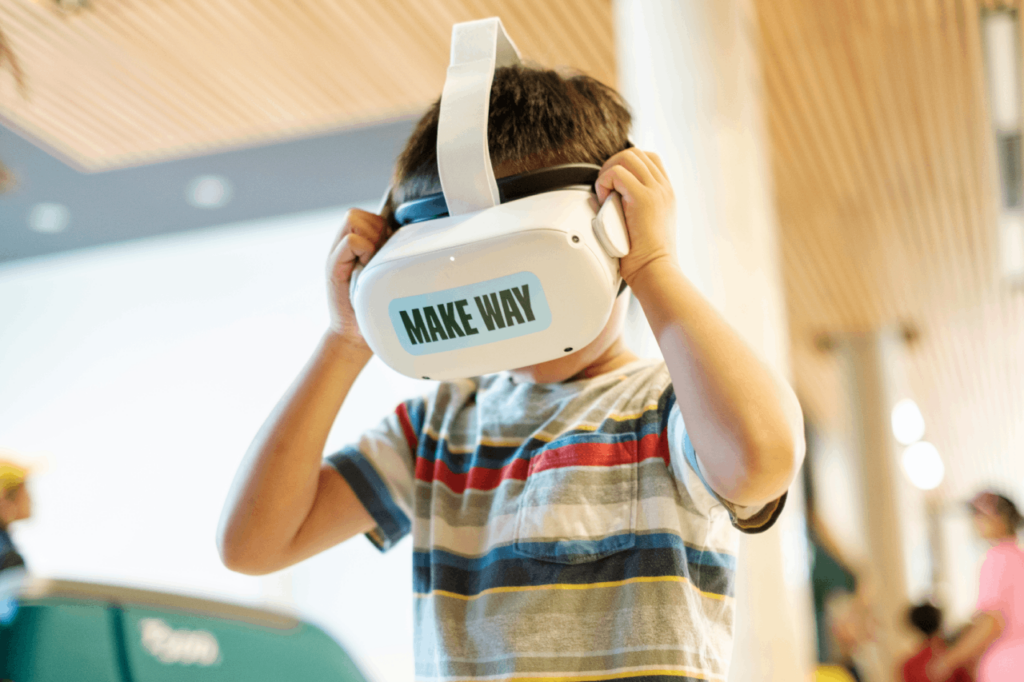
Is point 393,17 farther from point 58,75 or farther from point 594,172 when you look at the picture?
point 594,172

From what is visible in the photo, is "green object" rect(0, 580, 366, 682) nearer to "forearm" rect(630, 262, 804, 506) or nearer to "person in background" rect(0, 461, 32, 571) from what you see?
"forearm" rect(630, 262, 804, 506)

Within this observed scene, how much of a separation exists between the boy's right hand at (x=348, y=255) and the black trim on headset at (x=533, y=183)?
0.08m

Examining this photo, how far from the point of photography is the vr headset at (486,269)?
602 mm

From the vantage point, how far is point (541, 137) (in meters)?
0.74

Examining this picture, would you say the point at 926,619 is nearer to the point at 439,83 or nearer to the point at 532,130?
the point at 439,83

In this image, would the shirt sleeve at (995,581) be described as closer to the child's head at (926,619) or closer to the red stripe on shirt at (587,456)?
the child's head at (926,619)

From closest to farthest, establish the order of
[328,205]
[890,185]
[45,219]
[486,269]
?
[486,269] → [45,219] → [328,205] → [890,185]

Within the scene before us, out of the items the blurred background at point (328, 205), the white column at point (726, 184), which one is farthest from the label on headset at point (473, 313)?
the white column at point (726, 184)

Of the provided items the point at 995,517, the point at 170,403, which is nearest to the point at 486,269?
the point at 170,403

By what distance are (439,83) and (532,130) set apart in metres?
2.77

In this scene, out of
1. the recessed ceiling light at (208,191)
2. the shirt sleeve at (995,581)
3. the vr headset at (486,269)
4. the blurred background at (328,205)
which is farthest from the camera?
the recessed ceiling light at (208,191)

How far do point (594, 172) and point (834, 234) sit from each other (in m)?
4.96

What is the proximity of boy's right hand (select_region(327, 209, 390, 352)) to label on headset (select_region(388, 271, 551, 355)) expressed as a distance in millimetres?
136

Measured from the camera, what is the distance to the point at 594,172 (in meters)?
0.69
